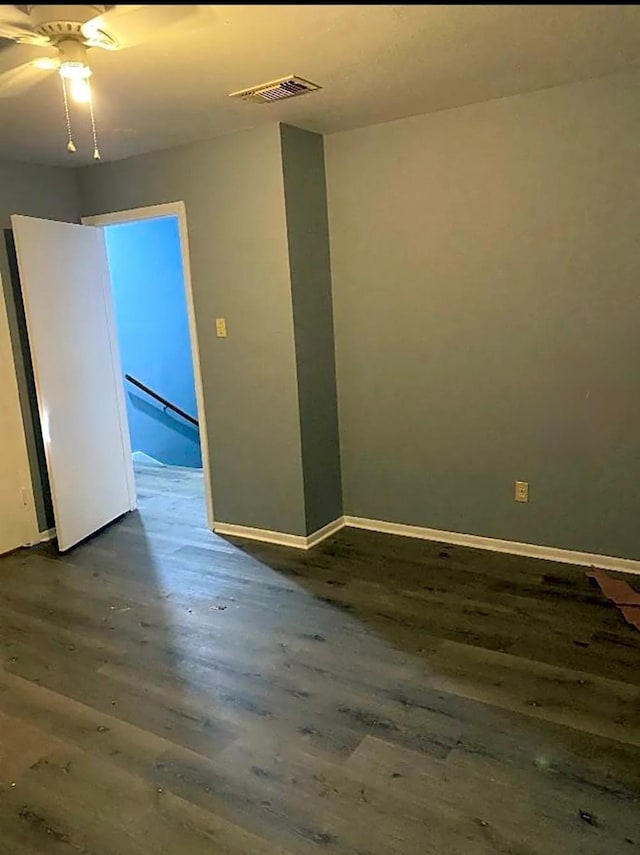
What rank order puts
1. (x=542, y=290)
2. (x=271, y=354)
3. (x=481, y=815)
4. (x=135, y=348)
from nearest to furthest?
(x=481, y=815)
(x=542, y=290)
(x=271, y=354)
(x=135, y=348)

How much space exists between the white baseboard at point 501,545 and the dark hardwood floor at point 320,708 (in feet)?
0.33

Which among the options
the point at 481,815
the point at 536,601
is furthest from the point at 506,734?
the point at 536,601

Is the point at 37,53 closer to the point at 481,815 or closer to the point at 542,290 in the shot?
the point at 542,290

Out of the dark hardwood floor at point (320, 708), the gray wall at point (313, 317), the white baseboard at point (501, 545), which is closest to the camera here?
the dark hardwood floor at point (320, 708)

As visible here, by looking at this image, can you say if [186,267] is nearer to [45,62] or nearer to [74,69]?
[45,62]

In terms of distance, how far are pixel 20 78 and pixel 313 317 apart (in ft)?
5.84

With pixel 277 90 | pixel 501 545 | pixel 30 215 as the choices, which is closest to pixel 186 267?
pixel 30 215

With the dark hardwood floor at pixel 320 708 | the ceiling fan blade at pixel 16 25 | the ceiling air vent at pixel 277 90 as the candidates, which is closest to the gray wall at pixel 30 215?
the dark hardwood floor at pixel 320 708

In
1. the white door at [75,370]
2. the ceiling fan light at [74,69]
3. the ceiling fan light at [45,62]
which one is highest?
the ceiling fan light at [45,62]

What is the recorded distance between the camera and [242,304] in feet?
12.2

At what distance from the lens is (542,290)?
127 inches

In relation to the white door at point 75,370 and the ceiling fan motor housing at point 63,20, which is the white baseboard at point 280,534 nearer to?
the white door at point 75,370

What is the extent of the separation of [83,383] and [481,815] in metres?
3.25

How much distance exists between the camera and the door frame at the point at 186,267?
12.7 ft
